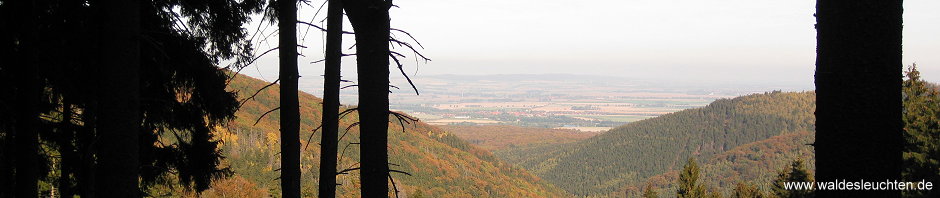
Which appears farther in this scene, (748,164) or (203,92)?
(748,164)

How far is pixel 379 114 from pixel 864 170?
245cm

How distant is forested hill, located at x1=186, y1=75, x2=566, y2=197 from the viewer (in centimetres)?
7462

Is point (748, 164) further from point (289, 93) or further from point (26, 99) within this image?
point (26, 99)

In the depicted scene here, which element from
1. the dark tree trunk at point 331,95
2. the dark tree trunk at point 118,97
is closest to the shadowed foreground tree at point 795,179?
the dark tree trunk at point 331,95

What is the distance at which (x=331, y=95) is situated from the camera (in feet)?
20.4

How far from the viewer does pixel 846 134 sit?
8.13 feet

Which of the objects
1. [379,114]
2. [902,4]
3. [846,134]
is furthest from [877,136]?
[379,114]

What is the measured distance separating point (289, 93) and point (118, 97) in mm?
1823

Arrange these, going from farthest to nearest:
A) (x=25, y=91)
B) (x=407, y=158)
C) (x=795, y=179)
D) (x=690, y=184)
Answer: (x=407, y=158) → (x=690, y=184) → (x=795, y=179) → (x=25, y=91)

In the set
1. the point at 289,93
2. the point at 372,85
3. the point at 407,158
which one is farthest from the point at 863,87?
the point at 407,158

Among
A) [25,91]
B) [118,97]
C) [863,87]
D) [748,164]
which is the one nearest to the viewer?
[863,87]

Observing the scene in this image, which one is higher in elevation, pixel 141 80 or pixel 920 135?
pixel 141 80

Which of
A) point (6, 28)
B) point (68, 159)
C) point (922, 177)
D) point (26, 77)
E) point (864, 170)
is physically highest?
point (6, 28)

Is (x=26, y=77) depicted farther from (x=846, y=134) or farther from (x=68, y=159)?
(x=846, y=134)
